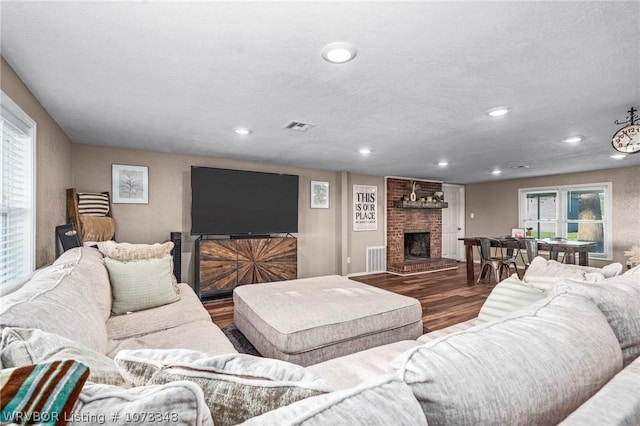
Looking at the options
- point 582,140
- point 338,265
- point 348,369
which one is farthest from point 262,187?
point 582,140

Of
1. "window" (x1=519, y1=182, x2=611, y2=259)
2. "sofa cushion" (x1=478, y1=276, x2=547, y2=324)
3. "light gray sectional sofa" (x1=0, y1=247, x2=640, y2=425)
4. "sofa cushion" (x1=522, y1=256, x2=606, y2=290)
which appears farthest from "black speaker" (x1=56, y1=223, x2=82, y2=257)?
"window" (x1=519, y1=182, x2=611, y2=259)

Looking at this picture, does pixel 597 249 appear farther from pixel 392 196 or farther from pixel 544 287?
pixel 544 287

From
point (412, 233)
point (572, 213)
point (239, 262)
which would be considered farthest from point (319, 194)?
point (572, 213)

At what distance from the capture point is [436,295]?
4461 millimetres

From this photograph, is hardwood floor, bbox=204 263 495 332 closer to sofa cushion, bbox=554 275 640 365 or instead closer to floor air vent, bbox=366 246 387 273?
floor air vent, bbox=366 246 387 273

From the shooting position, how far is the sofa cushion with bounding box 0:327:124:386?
721 mm

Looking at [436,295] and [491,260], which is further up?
[491,260]

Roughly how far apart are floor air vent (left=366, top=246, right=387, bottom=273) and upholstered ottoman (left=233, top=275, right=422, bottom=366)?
342cm

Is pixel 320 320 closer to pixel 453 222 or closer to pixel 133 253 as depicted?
pixel 133 253

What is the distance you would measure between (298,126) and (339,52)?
1.41 metres

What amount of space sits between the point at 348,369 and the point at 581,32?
6.48 feet

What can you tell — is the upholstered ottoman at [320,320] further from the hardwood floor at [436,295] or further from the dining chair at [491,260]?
the dining chair at [491,260]

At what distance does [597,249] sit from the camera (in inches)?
231

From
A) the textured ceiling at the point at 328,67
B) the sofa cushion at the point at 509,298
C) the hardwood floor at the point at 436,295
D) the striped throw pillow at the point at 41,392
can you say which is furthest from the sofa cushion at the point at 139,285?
the sofa cushion at the point at 509,298
